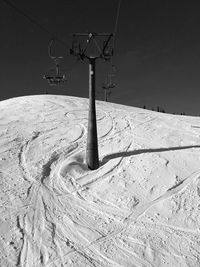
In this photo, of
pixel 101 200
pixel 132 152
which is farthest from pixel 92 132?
pixel 101 200

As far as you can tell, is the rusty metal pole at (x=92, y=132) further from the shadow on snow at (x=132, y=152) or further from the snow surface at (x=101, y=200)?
the shadow on snow at (x=132, y=152)

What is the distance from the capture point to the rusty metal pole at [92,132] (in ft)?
35.2

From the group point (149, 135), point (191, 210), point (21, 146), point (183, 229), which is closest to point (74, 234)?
point (183, 229)

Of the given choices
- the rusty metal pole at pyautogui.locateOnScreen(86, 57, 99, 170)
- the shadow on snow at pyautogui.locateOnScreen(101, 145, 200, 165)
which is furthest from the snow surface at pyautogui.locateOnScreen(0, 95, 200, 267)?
the rusty metal pole at pyautogui.locateOnScreen(86, 57, 99, 170)

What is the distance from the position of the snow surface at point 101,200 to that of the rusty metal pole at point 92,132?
40cm

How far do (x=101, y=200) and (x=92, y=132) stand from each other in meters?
3.23

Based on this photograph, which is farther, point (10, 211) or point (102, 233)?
point (10, 211)

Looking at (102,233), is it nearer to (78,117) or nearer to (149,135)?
(149,135)

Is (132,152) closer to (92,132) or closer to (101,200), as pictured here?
(92,132)

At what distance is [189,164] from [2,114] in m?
13.5

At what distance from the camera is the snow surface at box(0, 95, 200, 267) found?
6445 millimetres

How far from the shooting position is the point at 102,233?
7176mm

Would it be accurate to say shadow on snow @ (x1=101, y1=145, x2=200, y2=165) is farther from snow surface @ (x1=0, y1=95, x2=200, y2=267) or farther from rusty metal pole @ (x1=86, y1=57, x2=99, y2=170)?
rusty metal pole @ (x1=86, y1=57, x2=99, y2=170)

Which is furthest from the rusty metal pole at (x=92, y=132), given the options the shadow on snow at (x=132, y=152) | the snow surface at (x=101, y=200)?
the shadow on snow at (x=132, y=152)
